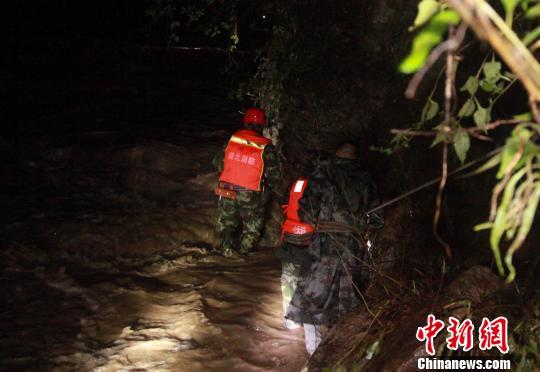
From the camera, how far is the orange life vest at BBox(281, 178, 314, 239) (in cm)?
397

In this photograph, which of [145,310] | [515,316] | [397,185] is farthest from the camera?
[145,310]

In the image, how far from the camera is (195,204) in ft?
24.6

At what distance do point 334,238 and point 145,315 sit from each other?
7.57ft

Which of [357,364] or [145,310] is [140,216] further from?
[357,364]

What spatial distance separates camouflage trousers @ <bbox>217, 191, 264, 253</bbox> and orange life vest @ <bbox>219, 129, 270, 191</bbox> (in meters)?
0.34

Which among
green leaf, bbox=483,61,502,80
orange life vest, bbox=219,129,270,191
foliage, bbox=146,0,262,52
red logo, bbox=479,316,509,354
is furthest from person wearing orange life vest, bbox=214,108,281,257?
green leaf, bbox=483,61,502,80

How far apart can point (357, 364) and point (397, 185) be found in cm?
201

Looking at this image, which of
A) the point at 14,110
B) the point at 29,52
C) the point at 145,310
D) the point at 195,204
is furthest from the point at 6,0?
the point at 145,310

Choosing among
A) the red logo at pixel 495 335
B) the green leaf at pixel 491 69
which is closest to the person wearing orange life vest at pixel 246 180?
the red logo at pixel 495 335

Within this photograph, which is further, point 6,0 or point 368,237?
point 6,0

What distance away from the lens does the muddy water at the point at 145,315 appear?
3979 millimetres

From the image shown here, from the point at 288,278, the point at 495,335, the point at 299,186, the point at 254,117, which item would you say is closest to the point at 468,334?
the point at 495,335

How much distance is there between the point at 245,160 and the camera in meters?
5.57

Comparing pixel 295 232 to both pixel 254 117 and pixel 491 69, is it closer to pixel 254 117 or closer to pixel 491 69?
pixel 254 117
